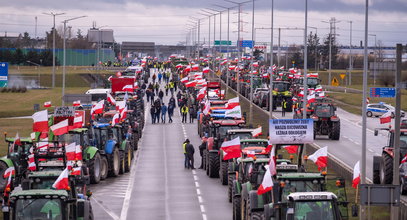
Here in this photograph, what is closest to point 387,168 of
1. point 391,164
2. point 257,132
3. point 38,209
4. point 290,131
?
point 391,164

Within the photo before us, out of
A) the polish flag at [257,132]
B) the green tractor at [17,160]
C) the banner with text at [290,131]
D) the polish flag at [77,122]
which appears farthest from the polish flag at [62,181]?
the polish flag at [77,122]

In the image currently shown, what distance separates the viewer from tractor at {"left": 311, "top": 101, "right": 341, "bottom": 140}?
53219mm

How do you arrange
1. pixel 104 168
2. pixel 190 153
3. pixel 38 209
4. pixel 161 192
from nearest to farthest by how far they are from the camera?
pixel 38 209 → pixel 161 192 → pixel 104 168 → pixel 190 153

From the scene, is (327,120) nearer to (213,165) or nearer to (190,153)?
(190,153)

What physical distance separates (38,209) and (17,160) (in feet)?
41.8

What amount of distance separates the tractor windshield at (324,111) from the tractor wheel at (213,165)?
650 inches

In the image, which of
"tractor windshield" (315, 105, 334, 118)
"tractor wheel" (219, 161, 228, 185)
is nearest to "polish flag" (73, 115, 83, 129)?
"tractor wheel" (219, 161, 228, 185)

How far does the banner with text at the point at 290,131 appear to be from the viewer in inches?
957

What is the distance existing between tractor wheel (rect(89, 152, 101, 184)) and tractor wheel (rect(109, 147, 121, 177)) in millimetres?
1706

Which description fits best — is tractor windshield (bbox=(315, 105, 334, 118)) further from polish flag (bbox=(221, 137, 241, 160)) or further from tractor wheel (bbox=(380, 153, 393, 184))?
polish flag (bbox=(221, 137, 241, 160))

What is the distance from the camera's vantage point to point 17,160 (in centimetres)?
3241

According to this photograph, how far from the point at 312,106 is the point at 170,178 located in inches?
728

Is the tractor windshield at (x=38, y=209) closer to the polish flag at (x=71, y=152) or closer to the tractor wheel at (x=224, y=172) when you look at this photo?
the polish flag at (x=71, y=152)

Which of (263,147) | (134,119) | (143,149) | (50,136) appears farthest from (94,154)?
(134,119)
